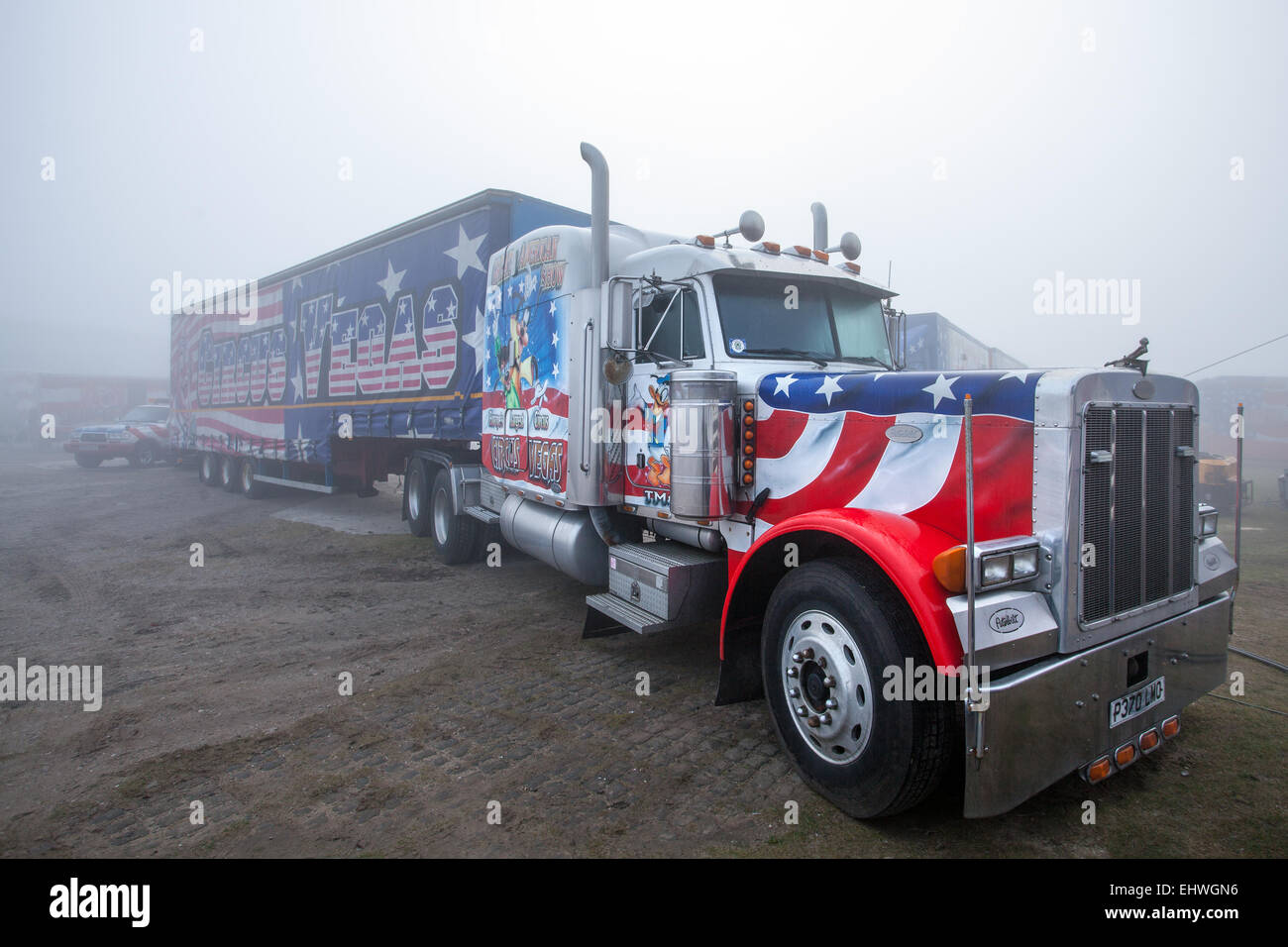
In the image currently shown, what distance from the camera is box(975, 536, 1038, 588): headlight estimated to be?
2736 mm

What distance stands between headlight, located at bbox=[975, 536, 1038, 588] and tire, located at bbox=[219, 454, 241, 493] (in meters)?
16.1

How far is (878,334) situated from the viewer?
5.24 m

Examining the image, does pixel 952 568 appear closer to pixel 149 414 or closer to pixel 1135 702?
pixel 1135 702

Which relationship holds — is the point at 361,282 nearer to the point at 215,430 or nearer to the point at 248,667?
the point at 248,667

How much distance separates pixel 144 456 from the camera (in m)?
22.1

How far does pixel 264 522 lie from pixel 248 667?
24.1 ft

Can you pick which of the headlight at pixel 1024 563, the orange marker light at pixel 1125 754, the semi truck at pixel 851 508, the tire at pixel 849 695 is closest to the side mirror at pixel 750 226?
the semi truck at pixel 851 508

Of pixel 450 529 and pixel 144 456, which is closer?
pixel 450 529

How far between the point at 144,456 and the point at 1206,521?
26022mm

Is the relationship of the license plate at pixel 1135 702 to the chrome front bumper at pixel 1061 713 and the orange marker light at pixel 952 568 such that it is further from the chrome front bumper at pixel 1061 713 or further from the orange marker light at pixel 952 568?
the orange marker light at pixel 952 568

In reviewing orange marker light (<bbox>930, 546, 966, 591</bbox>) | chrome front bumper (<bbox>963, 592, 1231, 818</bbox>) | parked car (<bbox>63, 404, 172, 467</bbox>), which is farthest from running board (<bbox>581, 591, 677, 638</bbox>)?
parked car (<bbox>63, 404, 172, 467</bbox>)

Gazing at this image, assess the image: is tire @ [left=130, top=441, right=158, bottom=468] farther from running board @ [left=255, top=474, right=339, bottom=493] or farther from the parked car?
A: running board @ [left=255, top=474, right=339, bottom=493]

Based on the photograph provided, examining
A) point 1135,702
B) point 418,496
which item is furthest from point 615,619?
point 418,496
